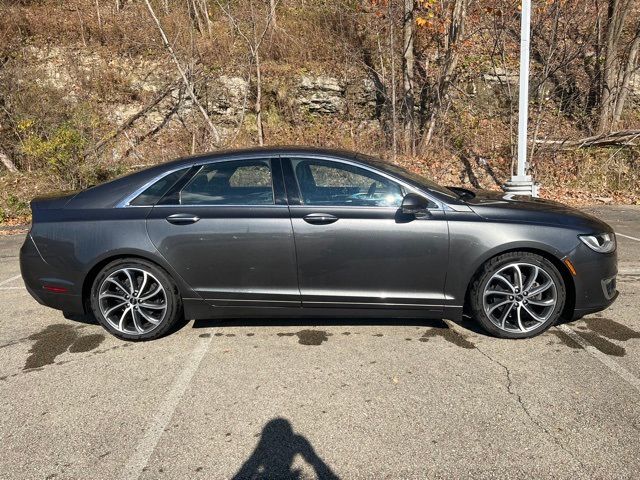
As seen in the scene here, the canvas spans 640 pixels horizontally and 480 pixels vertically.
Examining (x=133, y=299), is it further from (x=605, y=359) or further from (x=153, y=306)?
(x=605, y=359)

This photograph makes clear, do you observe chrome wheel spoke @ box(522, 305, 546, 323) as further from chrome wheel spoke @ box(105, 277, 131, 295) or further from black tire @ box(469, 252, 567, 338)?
chrome wheel spoke @ box(105, 277, 131, 295)

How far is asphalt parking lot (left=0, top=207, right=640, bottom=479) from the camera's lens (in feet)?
7.82

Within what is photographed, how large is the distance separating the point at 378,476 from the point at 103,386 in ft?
6.63

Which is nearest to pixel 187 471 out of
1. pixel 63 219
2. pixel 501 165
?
pixel 63 219

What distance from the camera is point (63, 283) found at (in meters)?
3.81

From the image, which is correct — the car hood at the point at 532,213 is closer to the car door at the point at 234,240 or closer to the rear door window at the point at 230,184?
the car door at the point at 234,240

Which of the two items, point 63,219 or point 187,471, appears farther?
point 63,219

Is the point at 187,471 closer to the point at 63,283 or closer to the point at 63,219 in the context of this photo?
the point at 63,283

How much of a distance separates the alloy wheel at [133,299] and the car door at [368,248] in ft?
4.03

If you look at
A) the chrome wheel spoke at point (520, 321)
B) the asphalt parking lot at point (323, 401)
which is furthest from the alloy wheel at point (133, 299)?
the chrome wheel spoke at point (520, 321)

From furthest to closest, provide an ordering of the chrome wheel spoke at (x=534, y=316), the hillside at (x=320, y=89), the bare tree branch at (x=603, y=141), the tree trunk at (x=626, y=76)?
1. the tree trunk at (x=626, y=76)
2. the hillside at (x=320, y=89)
3. the bare tree branch at (x=603, y=141)
4. the chrome wheel spoke at (x=534, y=316)

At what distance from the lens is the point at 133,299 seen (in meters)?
3.80

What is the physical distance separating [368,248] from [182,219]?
152 centimetres

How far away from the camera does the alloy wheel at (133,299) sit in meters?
3.79
